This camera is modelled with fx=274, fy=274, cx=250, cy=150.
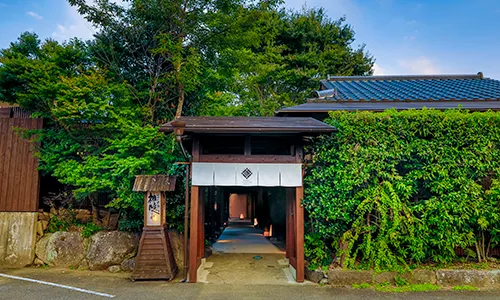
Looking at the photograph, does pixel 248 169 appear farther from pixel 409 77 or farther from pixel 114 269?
pixel 409 77

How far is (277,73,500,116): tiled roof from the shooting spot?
6.69 meters

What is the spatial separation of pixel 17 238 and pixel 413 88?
1202 centimetres

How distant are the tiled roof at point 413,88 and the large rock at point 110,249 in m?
6.36

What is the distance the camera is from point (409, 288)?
5043 mm

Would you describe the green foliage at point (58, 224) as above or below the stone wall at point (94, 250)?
above

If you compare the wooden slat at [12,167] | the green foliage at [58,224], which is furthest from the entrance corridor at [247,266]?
the wooden slat at [12,167]

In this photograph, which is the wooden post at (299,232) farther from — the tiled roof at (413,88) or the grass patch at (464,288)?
the tiled roof at (413,88)

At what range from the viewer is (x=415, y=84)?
9234 millimetres

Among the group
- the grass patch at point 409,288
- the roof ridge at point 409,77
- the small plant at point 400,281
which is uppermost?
the roof ridge at point 409,77

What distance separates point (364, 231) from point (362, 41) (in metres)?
13.9

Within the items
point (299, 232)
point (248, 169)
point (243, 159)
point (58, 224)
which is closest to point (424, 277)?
point (299, 232)

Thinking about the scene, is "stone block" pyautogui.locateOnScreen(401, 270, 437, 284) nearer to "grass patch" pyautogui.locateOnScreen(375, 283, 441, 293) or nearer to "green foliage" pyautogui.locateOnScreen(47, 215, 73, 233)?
"grass patch" pyautogui.locateOnScreen(375, 283, 441, 293)

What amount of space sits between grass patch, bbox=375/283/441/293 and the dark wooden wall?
849cm

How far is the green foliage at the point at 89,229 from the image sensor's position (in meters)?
6.99
